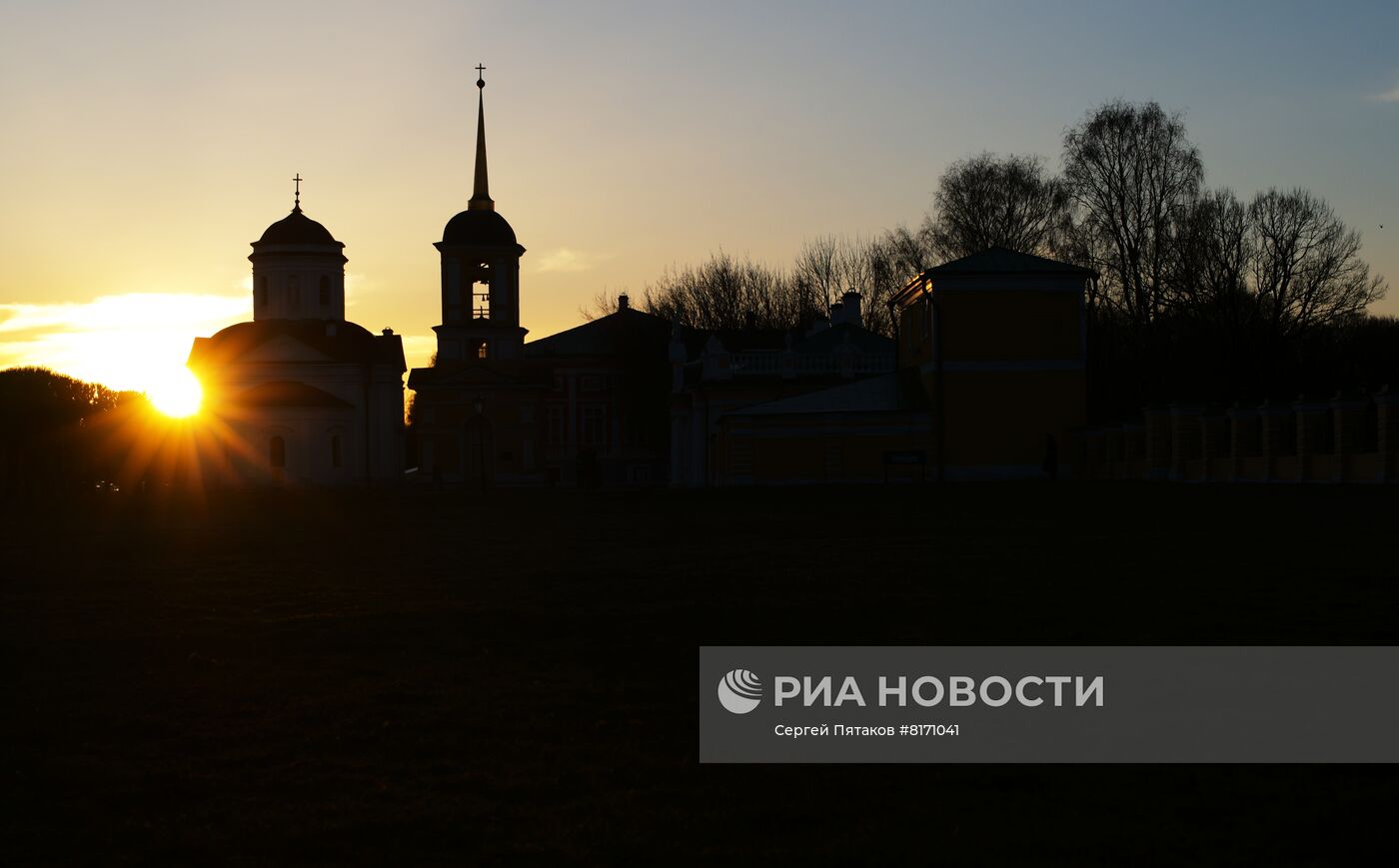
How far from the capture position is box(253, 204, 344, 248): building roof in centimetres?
8212

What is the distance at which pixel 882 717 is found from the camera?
699cm

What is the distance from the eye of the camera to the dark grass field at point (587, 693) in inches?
225

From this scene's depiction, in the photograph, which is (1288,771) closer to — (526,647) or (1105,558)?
(526,647)

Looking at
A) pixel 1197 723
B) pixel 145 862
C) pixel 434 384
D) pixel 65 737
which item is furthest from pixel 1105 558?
pixel 434 384

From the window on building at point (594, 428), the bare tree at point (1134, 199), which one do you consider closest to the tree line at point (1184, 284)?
the bare tree at point (1134, 199)

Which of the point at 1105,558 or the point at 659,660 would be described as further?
the point at 1105,558

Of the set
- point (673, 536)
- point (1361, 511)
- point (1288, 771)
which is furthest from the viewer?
point (673, 536)

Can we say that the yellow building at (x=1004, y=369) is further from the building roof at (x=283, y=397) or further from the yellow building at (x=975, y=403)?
the building roof at (x=283, y=397)

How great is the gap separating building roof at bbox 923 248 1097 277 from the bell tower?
37.6 metres

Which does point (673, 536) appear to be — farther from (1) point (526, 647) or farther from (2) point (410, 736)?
(2) point (410, 736)

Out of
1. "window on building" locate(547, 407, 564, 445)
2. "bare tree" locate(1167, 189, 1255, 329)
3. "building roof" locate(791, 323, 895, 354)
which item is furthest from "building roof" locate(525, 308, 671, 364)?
"bare tree" locate(1167, 189, 1255, 329)

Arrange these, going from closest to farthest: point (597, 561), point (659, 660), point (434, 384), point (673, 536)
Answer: point (659, 660) → point (597, 561) → point (673, 536) → point (434, 384)

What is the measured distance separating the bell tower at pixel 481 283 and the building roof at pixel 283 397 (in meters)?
6.56

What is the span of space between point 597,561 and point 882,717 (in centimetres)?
999
